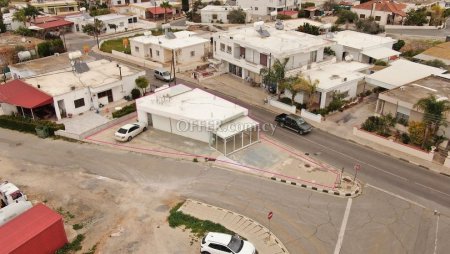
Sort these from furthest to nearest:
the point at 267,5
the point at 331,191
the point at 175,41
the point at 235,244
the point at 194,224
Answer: the point at 267,5
the point at 175,41
the point at 331,191
the point at 194,224
the point at 235,244

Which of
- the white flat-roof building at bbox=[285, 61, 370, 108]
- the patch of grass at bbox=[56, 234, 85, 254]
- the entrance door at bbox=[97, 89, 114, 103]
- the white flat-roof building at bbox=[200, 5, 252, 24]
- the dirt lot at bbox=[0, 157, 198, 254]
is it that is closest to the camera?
the patch of grass at bbox=[56, 234, 85, 254]

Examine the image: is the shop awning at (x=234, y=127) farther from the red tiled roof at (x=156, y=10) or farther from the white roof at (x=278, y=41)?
the red tiled roof at (x=156, y=10)

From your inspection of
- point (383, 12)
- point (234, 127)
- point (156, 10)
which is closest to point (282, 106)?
point (234, 127)

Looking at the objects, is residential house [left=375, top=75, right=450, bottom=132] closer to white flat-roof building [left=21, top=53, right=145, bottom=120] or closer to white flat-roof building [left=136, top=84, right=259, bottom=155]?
white flat-roof building [left=136, top=84, right=259, bottom=155]

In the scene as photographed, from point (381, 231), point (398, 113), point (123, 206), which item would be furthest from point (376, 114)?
point (123, 206)

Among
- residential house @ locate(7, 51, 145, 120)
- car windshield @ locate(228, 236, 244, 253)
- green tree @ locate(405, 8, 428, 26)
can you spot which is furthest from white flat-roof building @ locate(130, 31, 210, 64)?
green tree @ locate(405, 8, 428, 26)

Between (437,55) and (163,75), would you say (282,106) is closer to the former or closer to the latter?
(163,75)
